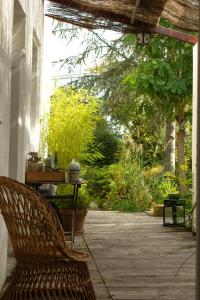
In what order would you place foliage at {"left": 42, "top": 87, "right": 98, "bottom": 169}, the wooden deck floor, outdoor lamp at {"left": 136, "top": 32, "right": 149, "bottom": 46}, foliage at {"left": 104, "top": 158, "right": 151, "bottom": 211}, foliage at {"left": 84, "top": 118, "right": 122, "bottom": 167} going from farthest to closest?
foliage at {"left": 84, "top": 118, "right": 122, "bottom": 167} < foliage at {"left": 104, "top": 158, "right": 151, "bottom": 211} < foliage at {"left": 42, "top": 87, "right": 98, "bottom": 169} < outdoor lamp at {"left": 136, "top": 32, "right": 149, "bottom": 46} < the wooden deck floor

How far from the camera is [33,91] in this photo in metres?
7.94

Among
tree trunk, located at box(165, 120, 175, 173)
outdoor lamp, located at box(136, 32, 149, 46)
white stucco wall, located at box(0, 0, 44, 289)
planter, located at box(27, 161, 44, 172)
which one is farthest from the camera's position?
tree trunk, located at box(165, 120, 175, 173)

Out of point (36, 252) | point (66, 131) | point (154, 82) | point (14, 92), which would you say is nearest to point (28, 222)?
point (36, 252)

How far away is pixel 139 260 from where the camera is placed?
227 inches

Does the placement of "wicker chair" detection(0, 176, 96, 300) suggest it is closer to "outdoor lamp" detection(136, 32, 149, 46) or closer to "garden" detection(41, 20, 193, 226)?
"garden" detection(41, 20, 193, 226)

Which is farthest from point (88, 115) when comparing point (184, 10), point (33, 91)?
point (184, 10)

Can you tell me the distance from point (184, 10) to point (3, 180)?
14.3ft

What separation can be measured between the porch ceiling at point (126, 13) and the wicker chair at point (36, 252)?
3.95 meters

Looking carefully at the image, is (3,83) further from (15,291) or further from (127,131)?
(127,131)

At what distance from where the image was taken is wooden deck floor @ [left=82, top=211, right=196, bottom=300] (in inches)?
172

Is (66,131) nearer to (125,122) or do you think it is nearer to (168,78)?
(168,78)

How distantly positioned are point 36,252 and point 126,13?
4611 millimetres

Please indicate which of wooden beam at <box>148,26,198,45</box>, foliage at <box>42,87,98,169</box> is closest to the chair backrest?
wooden beam at <box>148,26,198,45</box>

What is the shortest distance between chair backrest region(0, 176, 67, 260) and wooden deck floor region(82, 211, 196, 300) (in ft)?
1.84
